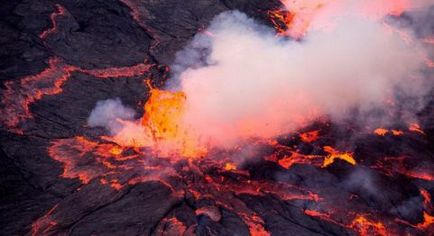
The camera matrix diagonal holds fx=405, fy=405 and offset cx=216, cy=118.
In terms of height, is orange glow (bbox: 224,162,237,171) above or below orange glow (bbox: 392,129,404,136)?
below

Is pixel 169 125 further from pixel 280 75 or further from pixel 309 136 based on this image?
pixel 280 75

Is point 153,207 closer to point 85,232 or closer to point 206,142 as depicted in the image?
point 85,232

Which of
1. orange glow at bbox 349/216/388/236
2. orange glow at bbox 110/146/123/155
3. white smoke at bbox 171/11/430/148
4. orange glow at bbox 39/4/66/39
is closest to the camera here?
orange glow at bbox 349/216/388/236

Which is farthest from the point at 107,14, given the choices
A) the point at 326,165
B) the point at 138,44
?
the point at 326,165

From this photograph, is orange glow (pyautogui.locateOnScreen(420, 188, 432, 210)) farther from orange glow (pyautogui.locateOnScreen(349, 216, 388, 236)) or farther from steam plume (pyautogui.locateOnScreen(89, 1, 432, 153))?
steam plume (pyautogui.locateOnScreen(89, 1, 432, 153))

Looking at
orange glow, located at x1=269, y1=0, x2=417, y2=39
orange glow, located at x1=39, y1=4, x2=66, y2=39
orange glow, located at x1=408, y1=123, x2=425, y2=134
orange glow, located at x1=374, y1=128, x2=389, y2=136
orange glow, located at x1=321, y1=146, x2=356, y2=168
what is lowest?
orange glow, located at x1=321, y1=146, x2=356, y2=168

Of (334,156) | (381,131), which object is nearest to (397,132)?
(381,131)

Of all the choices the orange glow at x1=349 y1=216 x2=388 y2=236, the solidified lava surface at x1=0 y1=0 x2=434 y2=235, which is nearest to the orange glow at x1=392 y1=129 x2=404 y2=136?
the solidified lava surface at x1=0 y1=0 x2=434 y2=235
